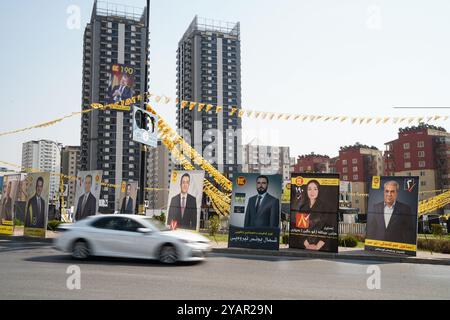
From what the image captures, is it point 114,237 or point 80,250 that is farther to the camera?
point 80,250

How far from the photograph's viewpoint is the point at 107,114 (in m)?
113

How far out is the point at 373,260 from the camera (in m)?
14.6

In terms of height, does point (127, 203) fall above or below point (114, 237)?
above

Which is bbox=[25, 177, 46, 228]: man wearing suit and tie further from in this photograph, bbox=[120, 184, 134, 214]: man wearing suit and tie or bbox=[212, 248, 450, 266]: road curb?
bbox=[212, 248, 450, 266]: road curb

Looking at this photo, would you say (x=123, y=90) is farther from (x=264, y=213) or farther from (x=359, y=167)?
(x=359, y=167)

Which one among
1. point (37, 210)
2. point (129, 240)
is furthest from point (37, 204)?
point (129, 240)

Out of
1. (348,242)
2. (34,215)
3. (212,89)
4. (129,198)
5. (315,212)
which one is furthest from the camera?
(212,89)

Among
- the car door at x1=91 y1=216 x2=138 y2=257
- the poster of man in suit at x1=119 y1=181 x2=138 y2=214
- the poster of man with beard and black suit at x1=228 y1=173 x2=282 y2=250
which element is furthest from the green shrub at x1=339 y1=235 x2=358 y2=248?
the poster of man in suit at x1=119 y1=181 x2=138 y2=214

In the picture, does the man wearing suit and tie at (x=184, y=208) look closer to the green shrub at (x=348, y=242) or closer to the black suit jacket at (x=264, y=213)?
the black suit jacket at (x=264, y=213)

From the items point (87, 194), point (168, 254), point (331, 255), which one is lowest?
point (331, 255)

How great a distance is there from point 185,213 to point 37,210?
754 centimetres

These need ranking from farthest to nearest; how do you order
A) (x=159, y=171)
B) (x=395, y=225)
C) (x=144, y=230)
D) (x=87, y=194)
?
(x=159, y=171), (x=87, y=194), (x=395, y=225), (x=144, y=230)

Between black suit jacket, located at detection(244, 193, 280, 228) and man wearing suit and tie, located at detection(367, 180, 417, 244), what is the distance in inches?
145

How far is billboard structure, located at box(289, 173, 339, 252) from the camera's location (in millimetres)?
15617
